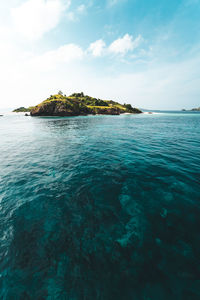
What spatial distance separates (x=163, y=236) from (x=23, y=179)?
10903 millimetres

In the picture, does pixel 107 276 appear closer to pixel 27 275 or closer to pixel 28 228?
pixel 27 275

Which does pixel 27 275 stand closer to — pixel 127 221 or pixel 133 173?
pixel 127 221

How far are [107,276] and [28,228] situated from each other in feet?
14.6

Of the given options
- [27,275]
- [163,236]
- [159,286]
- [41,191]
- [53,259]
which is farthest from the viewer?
[41,191]

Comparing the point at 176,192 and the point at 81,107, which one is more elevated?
the point at 81,107

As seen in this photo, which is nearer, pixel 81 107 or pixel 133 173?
pixel 133 173

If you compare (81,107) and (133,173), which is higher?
(81,107)

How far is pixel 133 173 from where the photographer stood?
409 inches

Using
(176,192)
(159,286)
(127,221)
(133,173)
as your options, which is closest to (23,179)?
(127,221)

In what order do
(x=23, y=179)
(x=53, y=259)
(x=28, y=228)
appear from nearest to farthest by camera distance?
(x=53, y=259)
(x=28, y=228)
(x=23, y=179)

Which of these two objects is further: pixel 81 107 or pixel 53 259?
pixel 81 107

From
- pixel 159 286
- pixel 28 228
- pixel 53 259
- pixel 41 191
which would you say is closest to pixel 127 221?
pixel 159 286

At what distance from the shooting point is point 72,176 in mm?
10008

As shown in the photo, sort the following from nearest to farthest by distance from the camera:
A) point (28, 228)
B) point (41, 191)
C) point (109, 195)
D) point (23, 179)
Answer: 1. point (28, 228)
2. point (109, 195)
3. point (41, 191)
4. point (23, 179)
